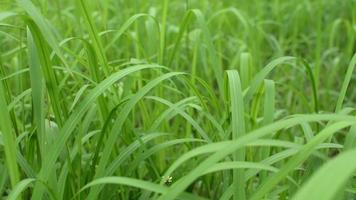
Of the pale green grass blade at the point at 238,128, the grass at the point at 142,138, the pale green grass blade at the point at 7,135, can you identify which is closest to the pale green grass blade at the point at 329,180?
the grass at the point at 142,138

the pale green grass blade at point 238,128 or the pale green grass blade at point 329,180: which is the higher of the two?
the pale green grass blade at point 329,180

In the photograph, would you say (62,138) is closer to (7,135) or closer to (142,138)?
(7,135)

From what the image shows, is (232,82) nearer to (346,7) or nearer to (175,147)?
(175,147)

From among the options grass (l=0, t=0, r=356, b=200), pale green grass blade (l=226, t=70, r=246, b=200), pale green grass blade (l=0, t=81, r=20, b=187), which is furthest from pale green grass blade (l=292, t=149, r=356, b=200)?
pale green grass blade (l=0, t=81, r=20, b=187)

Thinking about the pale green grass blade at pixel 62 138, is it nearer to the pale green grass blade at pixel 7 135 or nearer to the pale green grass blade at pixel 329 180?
the pale green grass blade at pixel 7 135

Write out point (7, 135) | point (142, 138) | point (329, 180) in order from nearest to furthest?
point (329, 180) → point (7, 135) → point (142, 138)

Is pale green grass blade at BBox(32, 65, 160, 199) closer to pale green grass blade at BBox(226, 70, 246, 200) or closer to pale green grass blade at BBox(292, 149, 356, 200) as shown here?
pale green grass blade at BBox(226, 70, 246, 200)

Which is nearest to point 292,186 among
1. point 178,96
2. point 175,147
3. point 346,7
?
point 175,147

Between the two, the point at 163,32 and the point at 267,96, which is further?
the point at 163,32

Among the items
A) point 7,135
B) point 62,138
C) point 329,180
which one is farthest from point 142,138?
point 329,180

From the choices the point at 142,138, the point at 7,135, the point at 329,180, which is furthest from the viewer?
the point at 142,138

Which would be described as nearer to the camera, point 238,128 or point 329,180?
point 329,180
